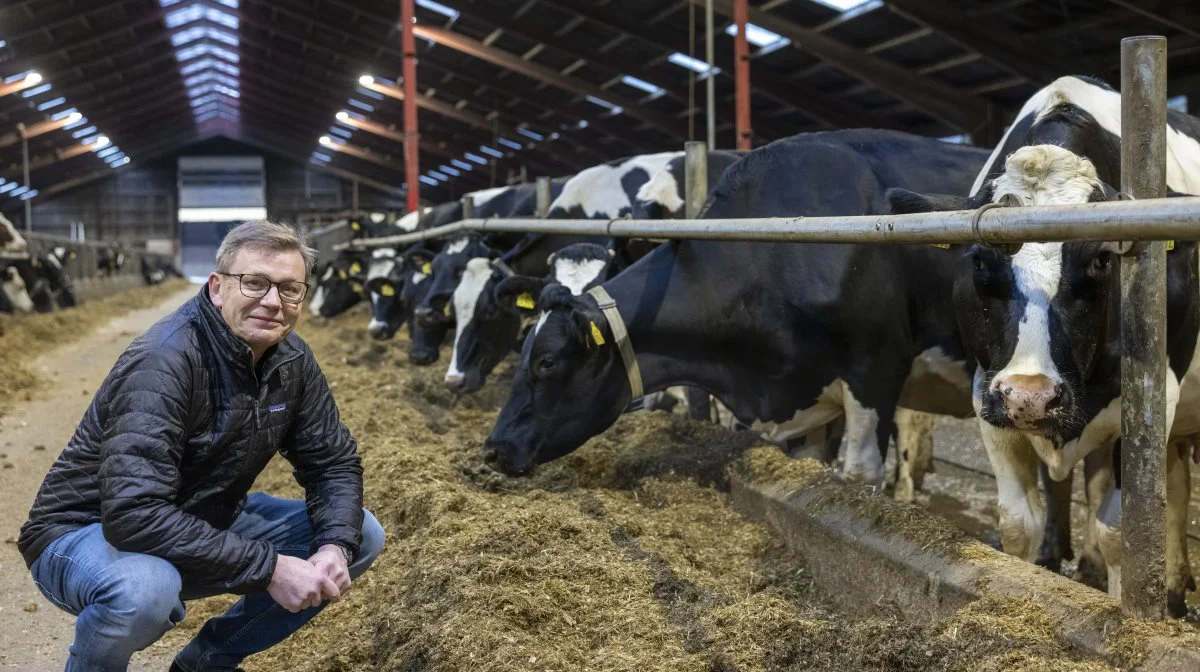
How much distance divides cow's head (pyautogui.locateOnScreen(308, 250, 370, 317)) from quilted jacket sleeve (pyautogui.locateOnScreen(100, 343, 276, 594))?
11.8m

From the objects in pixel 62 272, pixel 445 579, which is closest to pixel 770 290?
pixel 445 579

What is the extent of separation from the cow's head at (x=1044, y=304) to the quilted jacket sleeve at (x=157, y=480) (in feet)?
5.95

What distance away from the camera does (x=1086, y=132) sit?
136 inches

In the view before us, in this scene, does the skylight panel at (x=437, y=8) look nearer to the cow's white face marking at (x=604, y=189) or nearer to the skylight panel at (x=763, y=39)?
the skylight panel at (x=763, y=39)

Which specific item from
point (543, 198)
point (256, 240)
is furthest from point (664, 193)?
point (256, 240)

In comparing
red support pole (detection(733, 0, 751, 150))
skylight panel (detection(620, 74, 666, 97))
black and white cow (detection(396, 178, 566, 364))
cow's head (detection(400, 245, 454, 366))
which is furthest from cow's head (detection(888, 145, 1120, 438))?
skylight panel (detection(620, 74, 666, 97))

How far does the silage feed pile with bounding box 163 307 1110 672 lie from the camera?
2775 mm

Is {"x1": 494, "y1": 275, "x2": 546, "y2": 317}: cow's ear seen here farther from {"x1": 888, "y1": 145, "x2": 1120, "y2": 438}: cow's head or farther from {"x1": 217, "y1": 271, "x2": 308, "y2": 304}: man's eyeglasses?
{"x1": 217, "y1": 271, "x2": 308, "y2": 304}: man's eyeglasses

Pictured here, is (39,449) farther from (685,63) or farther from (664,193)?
(685,63)

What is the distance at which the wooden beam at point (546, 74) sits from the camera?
69.4ft

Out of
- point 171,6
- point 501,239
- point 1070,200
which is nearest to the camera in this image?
point 1070,200

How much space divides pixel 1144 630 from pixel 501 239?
22.6 ft

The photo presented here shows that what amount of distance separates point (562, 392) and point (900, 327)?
1372 mm

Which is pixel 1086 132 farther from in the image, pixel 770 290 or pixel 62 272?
pixel 62 272
